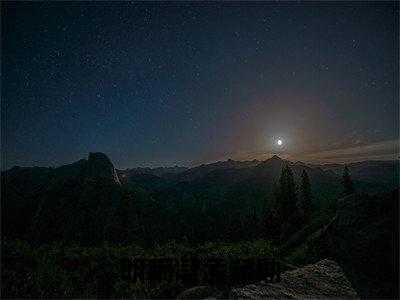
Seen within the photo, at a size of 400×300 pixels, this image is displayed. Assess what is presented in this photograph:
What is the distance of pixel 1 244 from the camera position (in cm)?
1101

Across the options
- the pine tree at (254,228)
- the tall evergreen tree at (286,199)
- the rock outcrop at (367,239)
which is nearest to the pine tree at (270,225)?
the tall evergreen tree at (286,199)

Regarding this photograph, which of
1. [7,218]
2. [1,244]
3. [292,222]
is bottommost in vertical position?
[7,218]

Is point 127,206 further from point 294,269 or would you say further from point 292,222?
point 294,269

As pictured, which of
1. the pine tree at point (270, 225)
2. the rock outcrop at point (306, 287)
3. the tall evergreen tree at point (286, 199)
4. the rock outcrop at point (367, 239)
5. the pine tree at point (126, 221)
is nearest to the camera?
the rock outcrop at point (306, 287)

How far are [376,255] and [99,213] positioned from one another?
136484 mm

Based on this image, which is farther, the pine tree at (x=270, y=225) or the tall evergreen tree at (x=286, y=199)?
the tall evergreen tree at (x=286, y=199)

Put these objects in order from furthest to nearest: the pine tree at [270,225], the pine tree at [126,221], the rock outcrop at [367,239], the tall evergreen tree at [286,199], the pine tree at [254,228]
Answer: the pine tree at [254,228] < the tall evergreen tree at [286,199] < the pine tree at [270,225] < the pine tree at [126,221] < the rock outcrop at [367,239]

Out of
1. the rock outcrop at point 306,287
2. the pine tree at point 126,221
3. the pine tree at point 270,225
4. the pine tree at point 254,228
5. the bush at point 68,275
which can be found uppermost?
the bush at point 68,275

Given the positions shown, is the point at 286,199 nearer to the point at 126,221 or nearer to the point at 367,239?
the point at 126,221

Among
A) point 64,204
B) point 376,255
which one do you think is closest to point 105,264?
point 376,255

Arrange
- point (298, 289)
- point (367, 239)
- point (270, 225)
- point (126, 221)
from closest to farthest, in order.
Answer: point (298, 289) → point (367, 239) → point (126, 221) → point (270, 225)

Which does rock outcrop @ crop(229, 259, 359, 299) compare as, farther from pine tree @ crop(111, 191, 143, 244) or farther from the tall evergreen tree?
pine tree @ crop(111, 191, 143, 244)

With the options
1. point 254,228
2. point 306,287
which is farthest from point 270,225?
point 306,287

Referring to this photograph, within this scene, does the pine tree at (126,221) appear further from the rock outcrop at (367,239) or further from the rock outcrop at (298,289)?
the rock outcrop at (298,289)
